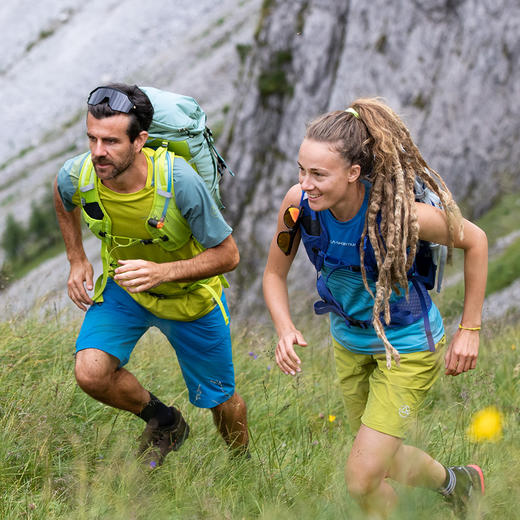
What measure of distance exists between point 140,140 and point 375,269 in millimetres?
1409

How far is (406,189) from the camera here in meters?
3.25

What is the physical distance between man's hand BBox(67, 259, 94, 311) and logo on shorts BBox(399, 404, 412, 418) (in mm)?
1922

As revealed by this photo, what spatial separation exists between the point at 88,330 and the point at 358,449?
1697 mm

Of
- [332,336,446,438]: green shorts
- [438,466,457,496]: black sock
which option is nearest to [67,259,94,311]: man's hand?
[332,336,446,438]: green shorts

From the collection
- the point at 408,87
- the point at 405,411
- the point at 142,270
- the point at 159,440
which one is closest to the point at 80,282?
the point at 142,270

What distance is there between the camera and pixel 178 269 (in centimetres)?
362

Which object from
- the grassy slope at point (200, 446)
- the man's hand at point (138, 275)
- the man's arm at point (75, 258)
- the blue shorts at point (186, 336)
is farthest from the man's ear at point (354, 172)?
the man's arm at point (75, 258)

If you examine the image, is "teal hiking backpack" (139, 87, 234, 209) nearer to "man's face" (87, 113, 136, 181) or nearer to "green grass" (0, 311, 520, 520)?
"man's face" (87, 113, 136, 181)

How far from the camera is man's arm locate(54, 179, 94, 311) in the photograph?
4.11 m

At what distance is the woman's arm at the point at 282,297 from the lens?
3216 mm

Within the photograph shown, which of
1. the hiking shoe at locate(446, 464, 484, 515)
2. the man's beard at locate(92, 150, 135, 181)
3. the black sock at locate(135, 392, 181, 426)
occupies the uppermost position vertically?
the man's beard at locate(92, 150, 135, 181)

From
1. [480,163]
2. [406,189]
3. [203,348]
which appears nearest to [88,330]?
[203,348]

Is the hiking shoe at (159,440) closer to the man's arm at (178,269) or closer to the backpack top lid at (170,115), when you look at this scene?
the man's arm at (178,269)

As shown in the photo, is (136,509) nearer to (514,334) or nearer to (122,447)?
(122,447)
